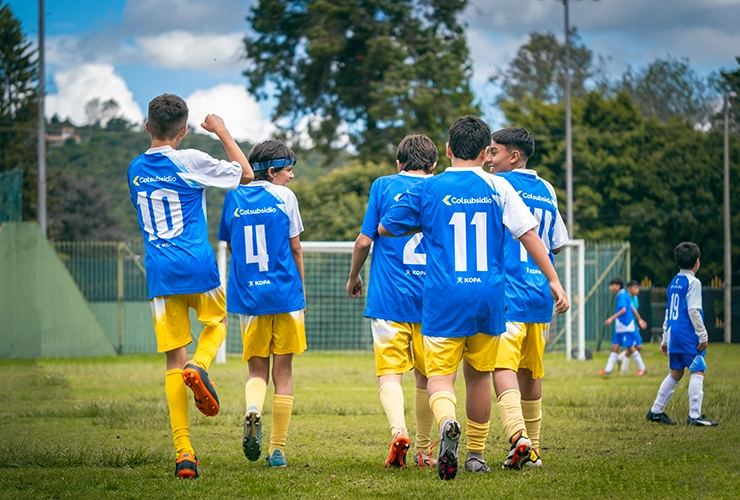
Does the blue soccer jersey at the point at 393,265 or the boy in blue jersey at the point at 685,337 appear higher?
the blue soccer jersey at the point at 393,265

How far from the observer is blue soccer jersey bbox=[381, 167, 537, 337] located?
17.3ft

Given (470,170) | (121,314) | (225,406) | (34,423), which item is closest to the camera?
(470,170)

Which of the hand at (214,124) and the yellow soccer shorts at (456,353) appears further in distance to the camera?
the hand at (214,124)

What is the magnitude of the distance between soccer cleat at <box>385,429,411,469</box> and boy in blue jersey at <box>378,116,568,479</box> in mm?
366

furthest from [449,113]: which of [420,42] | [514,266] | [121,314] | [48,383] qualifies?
[514,266]

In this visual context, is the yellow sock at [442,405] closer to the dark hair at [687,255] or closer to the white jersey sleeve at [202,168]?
the white jersey sleeve at [202,168]

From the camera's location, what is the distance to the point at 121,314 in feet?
73.8

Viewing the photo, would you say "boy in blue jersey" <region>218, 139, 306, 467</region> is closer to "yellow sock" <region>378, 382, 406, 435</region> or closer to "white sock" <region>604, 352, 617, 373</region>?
"yellow sock" <region>378, 382, 406, 435</region>

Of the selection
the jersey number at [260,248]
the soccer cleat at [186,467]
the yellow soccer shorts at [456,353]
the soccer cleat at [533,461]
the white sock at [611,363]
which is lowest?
the white sock at [611,363]

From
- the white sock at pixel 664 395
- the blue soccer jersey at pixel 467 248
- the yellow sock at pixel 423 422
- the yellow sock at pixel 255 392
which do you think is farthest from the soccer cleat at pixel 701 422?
the yellow sock at pixel 255 392

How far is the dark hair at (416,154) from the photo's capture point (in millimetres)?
6270

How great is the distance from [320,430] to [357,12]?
29.1 metres

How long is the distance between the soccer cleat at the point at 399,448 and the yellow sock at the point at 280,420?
2.59ft

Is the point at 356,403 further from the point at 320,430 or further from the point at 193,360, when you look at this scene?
the point at 193,360
